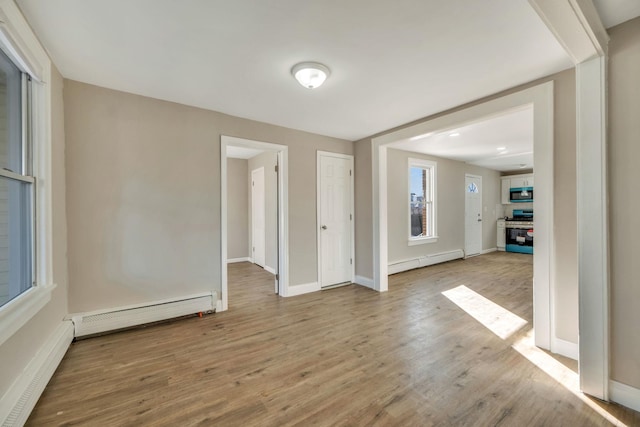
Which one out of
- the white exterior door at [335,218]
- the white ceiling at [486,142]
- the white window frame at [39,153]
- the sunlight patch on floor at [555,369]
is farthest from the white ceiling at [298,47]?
the sunlight patch on floor at [555,369]

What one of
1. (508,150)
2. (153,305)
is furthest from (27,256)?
(508,150)

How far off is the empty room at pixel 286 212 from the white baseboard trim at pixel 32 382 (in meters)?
0.01

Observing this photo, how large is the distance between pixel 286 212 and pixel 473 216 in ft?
17.9

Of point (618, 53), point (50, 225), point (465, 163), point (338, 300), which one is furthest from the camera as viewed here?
point (465, 163)

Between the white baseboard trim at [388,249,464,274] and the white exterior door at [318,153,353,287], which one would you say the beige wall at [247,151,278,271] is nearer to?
the white exterior door at [318,153,353,287]

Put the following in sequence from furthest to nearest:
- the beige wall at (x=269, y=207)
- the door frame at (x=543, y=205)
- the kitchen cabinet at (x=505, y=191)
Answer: the kitchen cabinet at (x=505, y=191) < the beige wall at (x=269, y=207) < the door frame at (x=543, y=205)

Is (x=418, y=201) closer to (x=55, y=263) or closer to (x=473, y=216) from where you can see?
(x=473, y=216)

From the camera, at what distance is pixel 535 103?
2359 millimetres

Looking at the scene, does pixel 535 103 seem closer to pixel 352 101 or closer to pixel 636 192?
pixel 636 192

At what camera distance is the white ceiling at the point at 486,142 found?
3632 mm

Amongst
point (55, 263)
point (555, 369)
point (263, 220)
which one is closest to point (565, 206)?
point (555, 369)

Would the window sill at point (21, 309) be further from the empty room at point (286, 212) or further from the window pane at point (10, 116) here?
the window pane at point (10, 116)

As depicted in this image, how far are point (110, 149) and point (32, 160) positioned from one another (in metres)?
0.78

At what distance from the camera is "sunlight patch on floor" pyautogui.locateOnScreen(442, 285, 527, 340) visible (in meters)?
2.74
